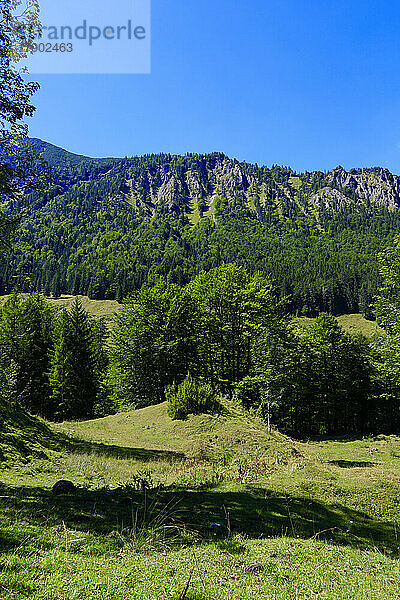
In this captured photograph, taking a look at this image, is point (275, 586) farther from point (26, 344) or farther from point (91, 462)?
point (26, 344)

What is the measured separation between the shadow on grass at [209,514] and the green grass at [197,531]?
0.04 metres

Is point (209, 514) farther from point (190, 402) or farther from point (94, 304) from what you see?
point (94, 304)

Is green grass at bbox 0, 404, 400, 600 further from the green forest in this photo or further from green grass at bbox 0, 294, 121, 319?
green grass at bbox 0, 294, 121, 319

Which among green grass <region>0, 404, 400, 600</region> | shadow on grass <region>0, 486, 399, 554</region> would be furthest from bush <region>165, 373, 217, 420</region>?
shadow on grass <region>0, 486, 399, 554</region>

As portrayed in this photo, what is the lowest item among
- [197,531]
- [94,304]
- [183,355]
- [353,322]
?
[197,531]

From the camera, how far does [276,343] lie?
29016 mm

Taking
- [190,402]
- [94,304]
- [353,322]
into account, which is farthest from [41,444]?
[353,322]

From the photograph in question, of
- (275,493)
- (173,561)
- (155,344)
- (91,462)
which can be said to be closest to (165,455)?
(91,462)

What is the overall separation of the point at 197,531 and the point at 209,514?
1.32m

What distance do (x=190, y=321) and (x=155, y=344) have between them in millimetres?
5537

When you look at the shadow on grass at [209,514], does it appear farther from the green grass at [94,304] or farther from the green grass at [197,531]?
the green grass at [94,304]

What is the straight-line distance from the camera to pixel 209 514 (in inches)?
281

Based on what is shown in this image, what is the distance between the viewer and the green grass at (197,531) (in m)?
3.99

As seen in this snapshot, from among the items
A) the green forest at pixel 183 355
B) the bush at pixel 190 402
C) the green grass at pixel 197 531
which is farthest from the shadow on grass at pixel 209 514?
the green forest at pixel 183 355
